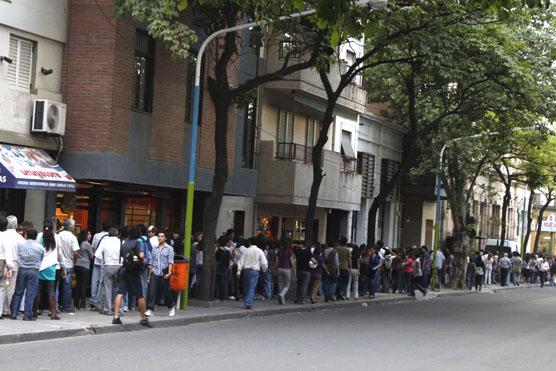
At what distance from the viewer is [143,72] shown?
22.3 m

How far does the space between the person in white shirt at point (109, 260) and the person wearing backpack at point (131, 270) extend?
1458mm

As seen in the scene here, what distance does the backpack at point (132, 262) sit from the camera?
52.6 ft

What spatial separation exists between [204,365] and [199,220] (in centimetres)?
1533

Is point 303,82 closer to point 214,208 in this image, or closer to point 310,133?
point 310,133

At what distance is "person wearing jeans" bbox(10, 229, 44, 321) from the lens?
52.1 ft

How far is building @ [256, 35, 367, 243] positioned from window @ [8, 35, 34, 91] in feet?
30.8

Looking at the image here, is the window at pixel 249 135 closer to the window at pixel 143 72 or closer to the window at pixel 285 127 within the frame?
the window at pixel 285 127

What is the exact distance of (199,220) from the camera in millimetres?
27547

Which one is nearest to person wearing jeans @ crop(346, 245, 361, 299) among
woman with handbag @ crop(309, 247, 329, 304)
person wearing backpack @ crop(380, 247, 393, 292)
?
woman with handbag @ crop(309, 247, 329, 304)

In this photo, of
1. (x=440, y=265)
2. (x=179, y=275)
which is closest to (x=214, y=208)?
(x=179, y=275)

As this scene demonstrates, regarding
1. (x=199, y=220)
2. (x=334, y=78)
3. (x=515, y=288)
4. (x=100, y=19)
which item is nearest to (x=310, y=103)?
(x=334, y=78)

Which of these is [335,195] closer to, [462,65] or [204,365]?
[462,65]

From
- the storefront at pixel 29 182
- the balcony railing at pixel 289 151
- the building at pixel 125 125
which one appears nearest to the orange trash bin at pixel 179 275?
the storefront at pixel 29 182

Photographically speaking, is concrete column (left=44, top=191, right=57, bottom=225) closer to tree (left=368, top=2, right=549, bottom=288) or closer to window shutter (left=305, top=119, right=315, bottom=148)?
tree (left=368, top=2, right=549, bottom=288)
